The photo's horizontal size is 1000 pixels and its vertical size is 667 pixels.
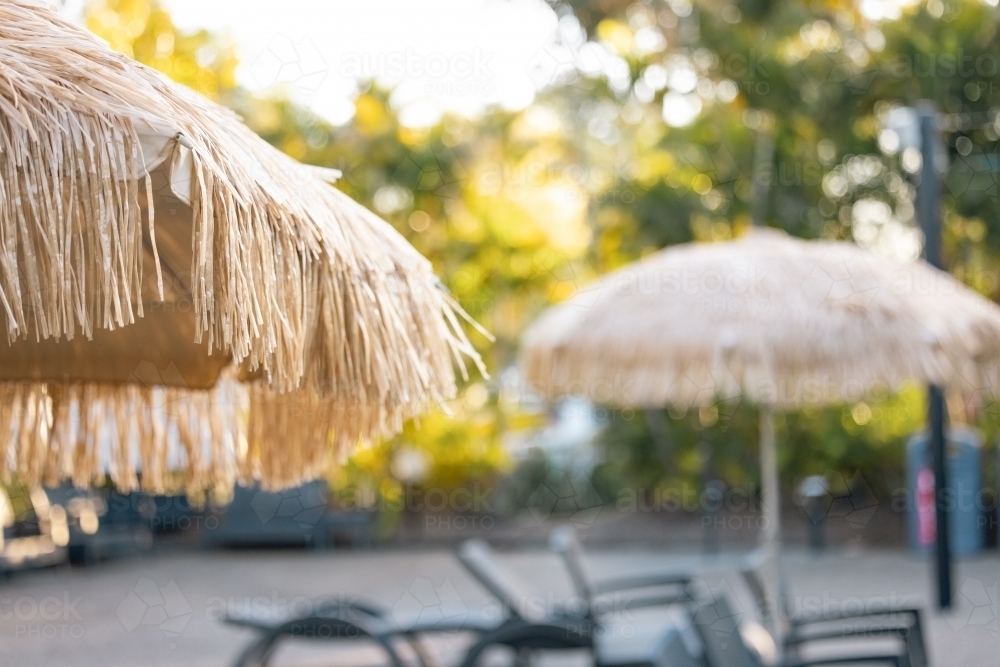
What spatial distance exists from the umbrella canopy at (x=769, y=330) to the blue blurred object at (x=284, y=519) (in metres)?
6.16

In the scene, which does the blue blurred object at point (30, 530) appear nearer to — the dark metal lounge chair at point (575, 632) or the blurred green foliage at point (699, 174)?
the blurred green foliage at point (699, 174)

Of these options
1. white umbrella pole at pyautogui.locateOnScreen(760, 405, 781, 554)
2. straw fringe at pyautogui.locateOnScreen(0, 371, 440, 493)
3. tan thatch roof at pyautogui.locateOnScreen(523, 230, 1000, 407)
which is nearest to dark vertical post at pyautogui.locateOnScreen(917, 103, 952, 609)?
white umbrella pole at pyautogui.locateOnScreen(760, 405, 781, 554)

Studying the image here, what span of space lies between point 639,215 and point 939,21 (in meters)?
3.74

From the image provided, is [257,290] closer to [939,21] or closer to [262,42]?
A: [262,42]

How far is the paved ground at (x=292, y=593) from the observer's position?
7301 mm

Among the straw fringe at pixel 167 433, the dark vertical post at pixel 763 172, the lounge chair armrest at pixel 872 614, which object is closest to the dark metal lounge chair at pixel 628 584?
the lounge chair armrest at pixel 872 614

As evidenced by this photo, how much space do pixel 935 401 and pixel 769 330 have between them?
3.47m

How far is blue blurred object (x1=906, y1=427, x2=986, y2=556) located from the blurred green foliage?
61.7 inches

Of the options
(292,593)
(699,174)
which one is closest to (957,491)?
(699,174)

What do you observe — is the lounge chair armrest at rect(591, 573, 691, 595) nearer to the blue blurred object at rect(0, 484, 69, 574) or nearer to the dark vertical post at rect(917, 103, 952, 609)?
the dark vertical post at rect(917, 103, 952, 609)

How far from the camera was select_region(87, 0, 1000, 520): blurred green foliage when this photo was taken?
11133 millimetres

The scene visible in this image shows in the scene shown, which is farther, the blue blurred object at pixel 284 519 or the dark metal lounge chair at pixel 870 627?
the blue blurred object at pixel 284 519

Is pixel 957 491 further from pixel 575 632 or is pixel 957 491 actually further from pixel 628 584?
pixel 575 632

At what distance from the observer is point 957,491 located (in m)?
10.0
